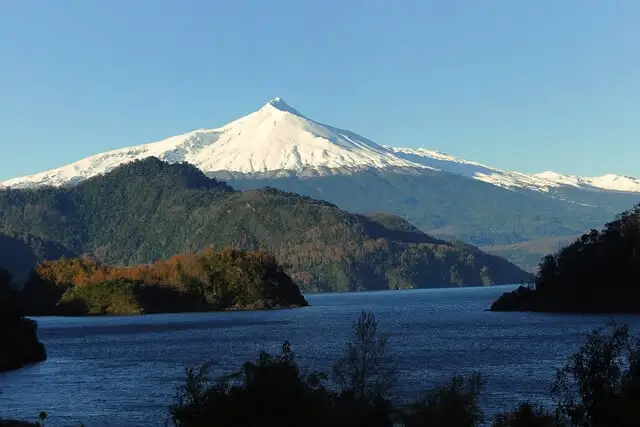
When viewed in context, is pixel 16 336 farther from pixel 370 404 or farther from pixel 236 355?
pixel 370 404

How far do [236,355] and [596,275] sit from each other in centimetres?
9068

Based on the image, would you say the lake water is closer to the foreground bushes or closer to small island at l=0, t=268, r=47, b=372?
small island at l=0, t=268, r=47, b=372

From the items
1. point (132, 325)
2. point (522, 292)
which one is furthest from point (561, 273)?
point (132, 325)

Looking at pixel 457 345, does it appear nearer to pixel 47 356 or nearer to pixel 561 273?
pixel 47 356

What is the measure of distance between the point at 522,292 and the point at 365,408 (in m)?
148

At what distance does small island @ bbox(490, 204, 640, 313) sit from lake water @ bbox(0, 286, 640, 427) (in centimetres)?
1054

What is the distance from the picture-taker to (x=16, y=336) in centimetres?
10394

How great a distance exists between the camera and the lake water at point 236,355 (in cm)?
6769

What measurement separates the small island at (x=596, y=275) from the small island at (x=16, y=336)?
94758 millimetres

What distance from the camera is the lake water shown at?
2665 inches

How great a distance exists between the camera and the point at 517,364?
3374 inches

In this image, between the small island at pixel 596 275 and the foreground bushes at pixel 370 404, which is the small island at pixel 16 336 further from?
the small island at pixel 596 275

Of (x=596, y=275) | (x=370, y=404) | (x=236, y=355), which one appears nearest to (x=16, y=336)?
(x=236, y=355)

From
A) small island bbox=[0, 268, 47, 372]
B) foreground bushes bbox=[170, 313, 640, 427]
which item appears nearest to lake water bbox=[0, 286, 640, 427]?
small island bbox=[0, 268, 47, 372]
